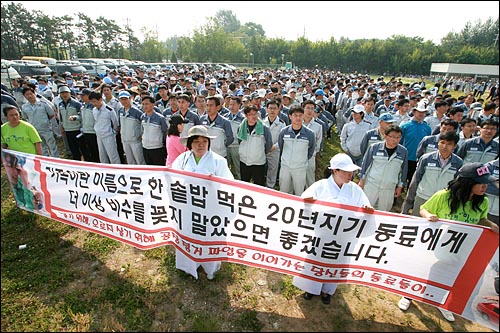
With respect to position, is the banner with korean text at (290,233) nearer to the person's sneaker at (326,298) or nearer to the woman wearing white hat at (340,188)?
the woman wearing white hat at (340,188)

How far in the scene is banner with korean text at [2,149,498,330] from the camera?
2996 millimetres

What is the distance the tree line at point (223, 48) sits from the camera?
4831cm

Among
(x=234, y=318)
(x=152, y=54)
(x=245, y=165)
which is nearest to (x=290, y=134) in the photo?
(x=245, y=165)

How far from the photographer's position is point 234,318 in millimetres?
3324

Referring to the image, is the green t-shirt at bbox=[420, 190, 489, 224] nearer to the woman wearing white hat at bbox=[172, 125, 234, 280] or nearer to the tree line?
the woman wearing white hat at bbox=[172, 125, 234, 280]

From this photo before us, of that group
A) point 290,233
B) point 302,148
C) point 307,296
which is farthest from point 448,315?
point 302,148

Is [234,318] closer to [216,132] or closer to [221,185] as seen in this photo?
[221,185]

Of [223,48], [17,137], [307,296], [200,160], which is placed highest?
[223,48]

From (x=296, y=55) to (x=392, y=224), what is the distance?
68667 mm

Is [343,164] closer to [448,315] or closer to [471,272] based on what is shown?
[471,272]

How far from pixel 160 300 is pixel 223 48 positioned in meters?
63.9

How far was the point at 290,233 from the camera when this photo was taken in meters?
3.23

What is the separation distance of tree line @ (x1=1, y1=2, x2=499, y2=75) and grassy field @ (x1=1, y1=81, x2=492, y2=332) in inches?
2236

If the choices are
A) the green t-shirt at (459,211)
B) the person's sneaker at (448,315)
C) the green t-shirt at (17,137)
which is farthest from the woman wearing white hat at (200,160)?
the green t-shirt at (17,137)
